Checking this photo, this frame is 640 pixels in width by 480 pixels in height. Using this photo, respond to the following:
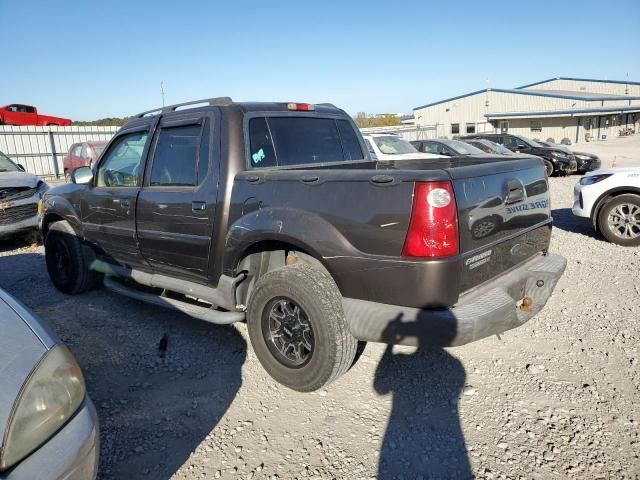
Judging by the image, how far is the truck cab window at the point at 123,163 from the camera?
4.10 meters

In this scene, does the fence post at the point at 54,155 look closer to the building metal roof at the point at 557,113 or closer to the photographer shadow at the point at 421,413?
the photographer shadow at the point at 421,413

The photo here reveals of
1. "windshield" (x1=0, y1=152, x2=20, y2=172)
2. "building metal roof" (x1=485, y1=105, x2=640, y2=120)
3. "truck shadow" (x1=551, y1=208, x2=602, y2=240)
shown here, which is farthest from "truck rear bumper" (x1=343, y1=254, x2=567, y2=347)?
"building metal roof" (x1=485, y1=105, x2=640, y2=120)

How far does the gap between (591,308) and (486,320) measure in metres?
2.45

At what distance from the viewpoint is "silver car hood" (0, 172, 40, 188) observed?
23.3 ft

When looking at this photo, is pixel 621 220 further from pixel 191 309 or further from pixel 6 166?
pixel 6 166

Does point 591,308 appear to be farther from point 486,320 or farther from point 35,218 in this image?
point 35,218

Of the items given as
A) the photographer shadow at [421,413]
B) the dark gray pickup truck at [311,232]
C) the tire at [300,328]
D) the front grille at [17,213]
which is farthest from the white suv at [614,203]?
the front grille at [17,213]

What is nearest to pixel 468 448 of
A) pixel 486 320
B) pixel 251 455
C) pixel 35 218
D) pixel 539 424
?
pixel 539 424

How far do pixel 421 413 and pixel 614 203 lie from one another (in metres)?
5.45

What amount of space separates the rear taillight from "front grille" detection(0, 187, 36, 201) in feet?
23.2

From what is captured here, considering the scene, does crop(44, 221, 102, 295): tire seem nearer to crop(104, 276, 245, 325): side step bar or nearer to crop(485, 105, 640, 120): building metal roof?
crop(104, 276, 245, 325): side step bar

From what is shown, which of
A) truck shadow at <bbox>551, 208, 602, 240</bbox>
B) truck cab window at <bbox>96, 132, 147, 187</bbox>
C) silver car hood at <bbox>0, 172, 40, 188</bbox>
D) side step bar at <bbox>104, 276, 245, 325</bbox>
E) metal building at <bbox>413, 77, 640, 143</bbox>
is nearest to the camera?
side step bar at <bbox>104, 276, 245, 325</bbox>

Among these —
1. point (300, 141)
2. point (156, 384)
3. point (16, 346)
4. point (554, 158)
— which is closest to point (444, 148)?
point (554, 158)

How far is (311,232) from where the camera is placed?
2779mm
